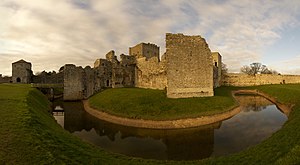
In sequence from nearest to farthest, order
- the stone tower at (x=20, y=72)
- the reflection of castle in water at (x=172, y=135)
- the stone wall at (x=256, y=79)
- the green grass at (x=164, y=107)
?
1. the reflection of castle in water at (x=172, y=135)
2. the green grass at (x=164, y=107)
3. the stone tower at (x=20, y=72)
4. the stone wall at (x=256, y=79)

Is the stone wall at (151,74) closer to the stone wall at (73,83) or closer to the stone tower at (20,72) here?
the stone wall at (73,83)

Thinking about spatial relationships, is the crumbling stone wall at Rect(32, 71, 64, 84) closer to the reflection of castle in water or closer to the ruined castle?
the ruined castle

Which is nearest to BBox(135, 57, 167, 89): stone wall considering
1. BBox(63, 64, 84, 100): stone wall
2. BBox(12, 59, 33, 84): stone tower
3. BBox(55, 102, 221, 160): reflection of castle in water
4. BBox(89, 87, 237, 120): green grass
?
BBox(89, 87, 237, 120): green grass

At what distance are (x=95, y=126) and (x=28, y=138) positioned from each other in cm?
1380

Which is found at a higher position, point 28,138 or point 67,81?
point 67,81

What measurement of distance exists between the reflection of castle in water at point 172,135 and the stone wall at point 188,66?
8179mm

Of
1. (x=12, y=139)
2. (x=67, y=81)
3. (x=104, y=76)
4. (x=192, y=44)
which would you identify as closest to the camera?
(x=12, y=139)

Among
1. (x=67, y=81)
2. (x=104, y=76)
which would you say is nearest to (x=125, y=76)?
(x=104, y=76)

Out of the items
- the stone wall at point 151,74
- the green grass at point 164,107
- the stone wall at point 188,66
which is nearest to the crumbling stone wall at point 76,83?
the stone wall at point 151,74

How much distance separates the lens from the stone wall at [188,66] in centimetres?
2822

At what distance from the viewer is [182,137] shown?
17891 mm

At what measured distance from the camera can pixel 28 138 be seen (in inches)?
392

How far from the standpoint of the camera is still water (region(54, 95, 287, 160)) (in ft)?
48.2

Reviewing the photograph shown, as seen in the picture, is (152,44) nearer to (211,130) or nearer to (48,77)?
(48,77)
